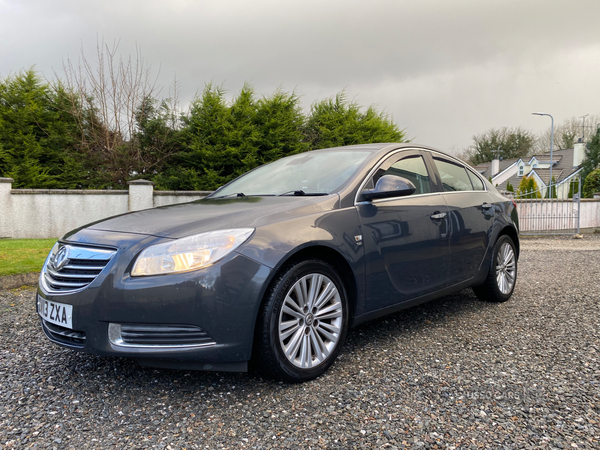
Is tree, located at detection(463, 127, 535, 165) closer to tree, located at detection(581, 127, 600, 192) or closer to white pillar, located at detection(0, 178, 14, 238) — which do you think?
tree, located at detection(581, 127, 600, 192)

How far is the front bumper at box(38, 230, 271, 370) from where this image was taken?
2.31m

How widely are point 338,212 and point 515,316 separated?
2345mm

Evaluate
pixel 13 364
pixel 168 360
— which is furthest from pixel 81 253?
pixel 13 364

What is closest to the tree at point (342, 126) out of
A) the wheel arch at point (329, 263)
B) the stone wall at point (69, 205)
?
the stone wall at point (69, 205)

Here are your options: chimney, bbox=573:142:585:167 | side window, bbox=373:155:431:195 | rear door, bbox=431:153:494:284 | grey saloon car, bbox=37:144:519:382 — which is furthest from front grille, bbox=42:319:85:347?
chimney, bbox=573:142:585:167

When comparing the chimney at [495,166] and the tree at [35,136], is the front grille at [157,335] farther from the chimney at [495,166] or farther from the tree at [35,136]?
the chimney at [495,166]

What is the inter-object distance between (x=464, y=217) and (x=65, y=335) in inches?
126

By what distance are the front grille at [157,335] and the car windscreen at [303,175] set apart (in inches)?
50.9

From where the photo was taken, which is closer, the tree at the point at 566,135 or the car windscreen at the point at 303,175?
the car windscreen at the point at 303,175

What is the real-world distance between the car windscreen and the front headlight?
95 cm

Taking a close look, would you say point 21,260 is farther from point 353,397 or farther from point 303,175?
point 353,397

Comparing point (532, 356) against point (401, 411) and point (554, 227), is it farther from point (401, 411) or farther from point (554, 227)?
point (554, 227)

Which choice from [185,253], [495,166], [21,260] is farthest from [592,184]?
[495,166]

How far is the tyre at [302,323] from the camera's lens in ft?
8.23
